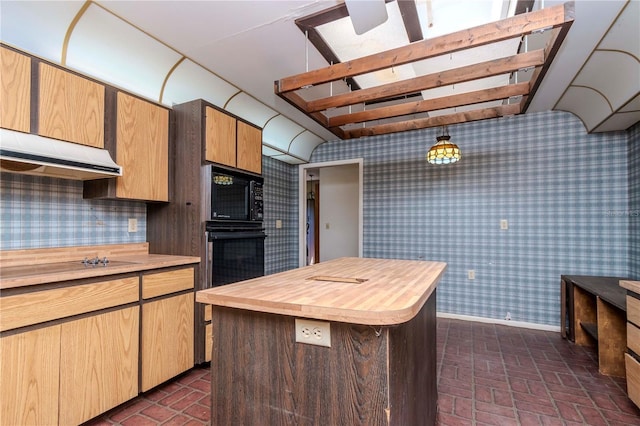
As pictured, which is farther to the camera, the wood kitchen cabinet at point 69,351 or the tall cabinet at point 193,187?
the tall cabinet at point 193,187

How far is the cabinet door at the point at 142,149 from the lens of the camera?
7.41 ft

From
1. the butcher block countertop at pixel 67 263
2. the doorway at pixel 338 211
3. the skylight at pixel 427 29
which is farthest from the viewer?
the doorway at pixel 338 211

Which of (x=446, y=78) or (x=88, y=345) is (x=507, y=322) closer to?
(x=446, y=78)

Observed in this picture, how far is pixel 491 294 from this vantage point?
369 centimetres

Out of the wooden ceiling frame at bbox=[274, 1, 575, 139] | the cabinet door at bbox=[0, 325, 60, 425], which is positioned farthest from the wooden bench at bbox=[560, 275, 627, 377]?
the cabinet door at bbox=[0, 325, 60, 425]

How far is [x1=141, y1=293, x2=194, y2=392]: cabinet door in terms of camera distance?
6.82ft

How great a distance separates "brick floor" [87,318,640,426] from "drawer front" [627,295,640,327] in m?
0.61

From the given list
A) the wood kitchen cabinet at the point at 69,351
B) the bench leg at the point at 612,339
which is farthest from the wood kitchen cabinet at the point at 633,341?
the wood kitchen cabinet at the point at 69,351

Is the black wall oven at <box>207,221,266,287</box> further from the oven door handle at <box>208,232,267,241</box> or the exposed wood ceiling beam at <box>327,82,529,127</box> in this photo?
the exposed wood ceiling beam at <box>327,82,529,127</box>

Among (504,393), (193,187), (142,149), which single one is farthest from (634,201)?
(142,149)

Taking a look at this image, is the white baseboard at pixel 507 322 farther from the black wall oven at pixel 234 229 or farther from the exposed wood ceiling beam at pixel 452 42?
the exposed wood ceiling beam at pixel 452 42

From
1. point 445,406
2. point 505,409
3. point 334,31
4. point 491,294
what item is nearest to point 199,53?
point 334,31

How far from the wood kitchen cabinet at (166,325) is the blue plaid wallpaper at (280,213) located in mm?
2045

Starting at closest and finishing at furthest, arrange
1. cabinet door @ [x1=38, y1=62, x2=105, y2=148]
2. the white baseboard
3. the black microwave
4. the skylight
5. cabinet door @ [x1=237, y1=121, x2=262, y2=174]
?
cabinet door @ [x1=38, y1=62, x2=105, y2=148], the skylight, the black microwave, cabinet door @ [x1=237, y1=121, x2=262, y2=174], the white baseboard
